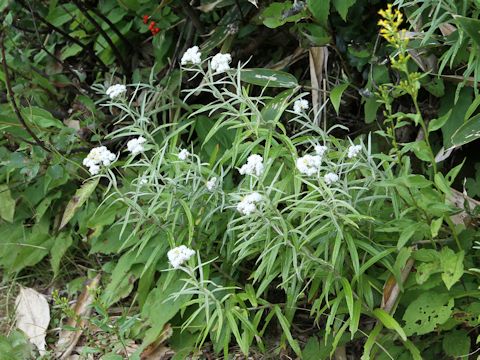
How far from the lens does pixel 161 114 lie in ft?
12.7

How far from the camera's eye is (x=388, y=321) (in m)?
2.47

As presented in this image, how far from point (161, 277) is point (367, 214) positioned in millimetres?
965

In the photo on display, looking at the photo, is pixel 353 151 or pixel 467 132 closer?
pixel 353 151

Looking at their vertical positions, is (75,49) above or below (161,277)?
above

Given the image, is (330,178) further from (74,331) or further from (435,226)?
(74,331)

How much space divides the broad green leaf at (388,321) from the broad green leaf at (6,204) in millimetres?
1989

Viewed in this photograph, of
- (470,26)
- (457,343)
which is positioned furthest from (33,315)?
(470,26)

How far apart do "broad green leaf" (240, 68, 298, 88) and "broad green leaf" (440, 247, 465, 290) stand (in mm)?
1048

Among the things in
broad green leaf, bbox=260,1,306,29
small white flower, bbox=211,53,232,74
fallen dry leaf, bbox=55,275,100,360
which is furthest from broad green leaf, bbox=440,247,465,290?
fallen dry leaf, bbox=55,275,100,360

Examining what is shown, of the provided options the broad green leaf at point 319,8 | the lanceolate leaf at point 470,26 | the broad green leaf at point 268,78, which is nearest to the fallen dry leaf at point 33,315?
the broad green leaf at point 268,78

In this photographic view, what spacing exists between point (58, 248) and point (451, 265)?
198cm

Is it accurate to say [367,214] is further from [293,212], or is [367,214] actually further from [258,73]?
[258,73]

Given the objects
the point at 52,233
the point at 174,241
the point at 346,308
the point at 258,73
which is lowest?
the point at 52,233

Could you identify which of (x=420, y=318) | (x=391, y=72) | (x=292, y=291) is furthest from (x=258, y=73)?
(x=420, y=318)
